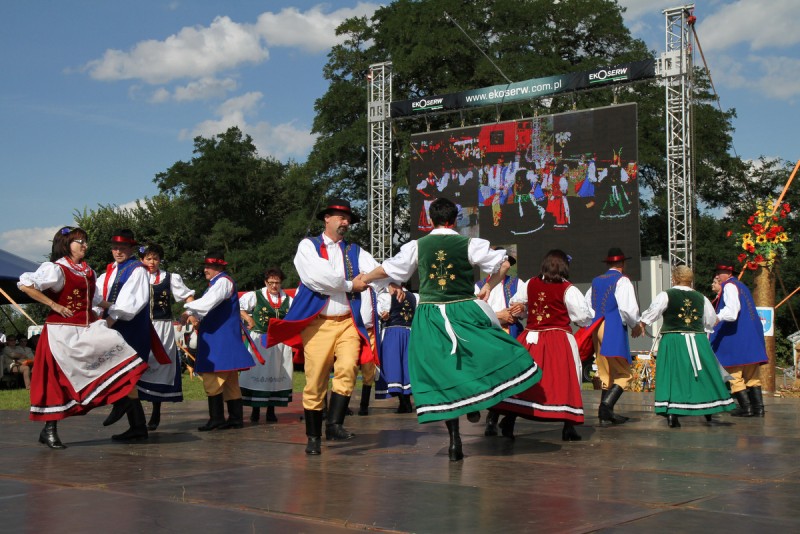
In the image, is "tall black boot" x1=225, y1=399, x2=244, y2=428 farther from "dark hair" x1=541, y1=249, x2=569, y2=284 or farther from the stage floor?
"dark hair" x1=541, y1=249, x2=569, y2=284

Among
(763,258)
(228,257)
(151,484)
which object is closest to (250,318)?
(151,484)

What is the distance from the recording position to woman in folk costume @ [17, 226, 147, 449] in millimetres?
6645

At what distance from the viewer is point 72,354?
21.9 feet

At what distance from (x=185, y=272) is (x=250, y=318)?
33.6 metres

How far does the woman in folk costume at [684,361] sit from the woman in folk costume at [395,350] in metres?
2.69

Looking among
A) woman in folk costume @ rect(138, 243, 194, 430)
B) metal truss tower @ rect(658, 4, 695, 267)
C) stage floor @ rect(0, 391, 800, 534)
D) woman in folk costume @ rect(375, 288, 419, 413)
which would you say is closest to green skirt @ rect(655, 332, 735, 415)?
stage floor @ rect(0, 391, 800, 534)

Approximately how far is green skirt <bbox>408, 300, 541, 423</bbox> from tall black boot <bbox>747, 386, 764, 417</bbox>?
13.9 ft

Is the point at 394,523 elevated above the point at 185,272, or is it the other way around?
the point at 185,272

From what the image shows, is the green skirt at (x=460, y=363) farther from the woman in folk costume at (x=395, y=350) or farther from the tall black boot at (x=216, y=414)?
the woman in folk costume at (x=395, y=350)

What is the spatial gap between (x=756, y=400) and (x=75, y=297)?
6.59 metres

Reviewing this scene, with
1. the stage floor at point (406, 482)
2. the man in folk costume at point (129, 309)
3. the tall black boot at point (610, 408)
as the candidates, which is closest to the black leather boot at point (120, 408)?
the man in folk costume at point (129, 309)

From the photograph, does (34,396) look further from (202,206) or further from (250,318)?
(202,206)

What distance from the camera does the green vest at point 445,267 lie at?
6.01 meters

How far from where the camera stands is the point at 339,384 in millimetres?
6484
